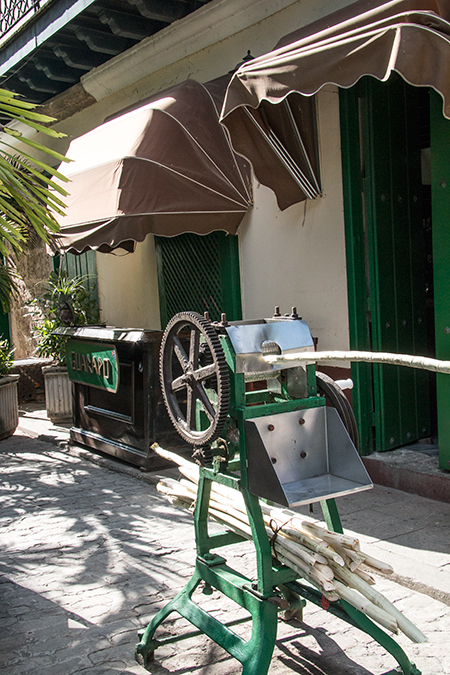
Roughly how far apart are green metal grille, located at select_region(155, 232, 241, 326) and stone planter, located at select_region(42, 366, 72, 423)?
152 cm

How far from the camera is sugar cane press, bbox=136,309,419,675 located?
2.53 metres

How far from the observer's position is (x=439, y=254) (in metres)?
4.90

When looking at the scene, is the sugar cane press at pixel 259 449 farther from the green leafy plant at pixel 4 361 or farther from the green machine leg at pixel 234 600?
the green leafy plant at pixel 4 361

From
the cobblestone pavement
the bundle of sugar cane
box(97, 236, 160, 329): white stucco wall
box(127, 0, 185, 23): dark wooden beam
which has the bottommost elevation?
the cobblestone pavement

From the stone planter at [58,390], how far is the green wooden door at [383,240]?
4.43 meters

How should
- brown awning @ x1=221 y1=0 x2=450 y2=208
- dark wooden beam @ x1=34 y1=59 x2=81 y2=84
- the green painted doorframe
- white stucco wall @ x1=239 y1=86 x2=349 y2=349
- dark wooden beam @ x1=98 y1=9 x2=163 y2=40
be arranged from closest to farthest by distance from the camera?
brown awning @ x1=221 y1=0 x2=450 y2=208, the green painted doorframe, white stucco wall @ x1=239 y1=86 x2=349 y2=349, dark wooden beam @ x1=98 y1=9 x2=163 y2=40, dark wooden beam @ x1=34 y1=59 x2=81 y2=84

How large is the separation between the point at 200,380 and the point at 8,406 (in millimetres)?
6297

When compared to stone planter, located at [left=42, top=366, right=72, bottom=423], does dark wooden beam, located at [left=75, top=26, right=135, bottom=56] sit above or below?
above

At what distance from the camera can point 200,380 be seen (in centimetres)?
275

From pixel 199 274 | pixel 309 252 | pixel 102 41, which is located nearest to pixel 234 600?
pixel 309 252

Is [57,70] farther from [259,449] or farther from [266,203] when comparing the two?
[259,449]

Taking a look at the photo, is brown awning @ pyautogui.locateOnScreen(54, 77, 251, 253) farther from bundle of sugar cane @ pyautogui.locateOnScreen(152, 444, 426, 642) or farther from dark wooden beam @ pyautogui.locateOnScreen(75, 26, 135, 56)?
bundle of sugar cane @ pyautogui.locateOnScreen(152, 444, 426, 642)

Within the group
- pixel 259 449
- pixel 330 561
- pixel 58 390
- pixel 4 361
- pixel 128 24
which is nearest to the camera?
pixel 330 561

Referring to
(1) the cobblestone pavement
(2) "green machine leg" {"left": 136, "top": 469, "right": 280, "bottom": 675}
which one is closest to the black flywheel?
(2) "green machine leg" {"left": 136, "top": 469, "right": 280, "bottom": 675}
